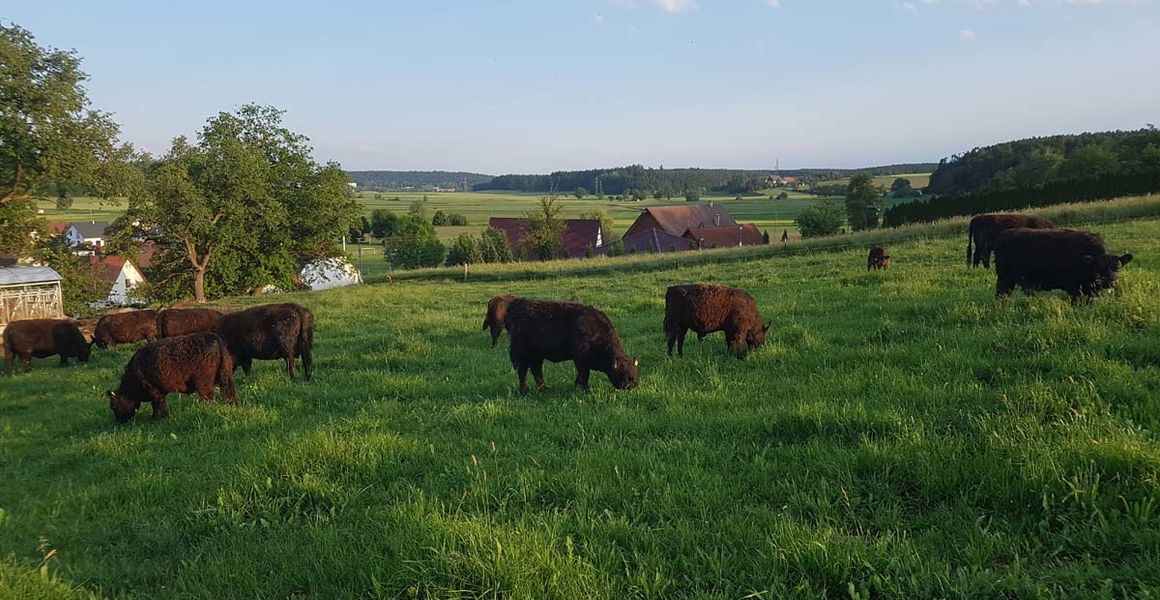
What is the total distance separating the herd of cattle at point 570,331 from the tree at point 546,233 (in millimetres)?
57986

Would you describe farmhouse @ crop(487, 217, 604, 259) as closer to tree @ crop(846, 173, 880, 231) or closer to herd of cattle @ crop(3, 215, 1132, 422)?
tree @ crop(846, 173, 880, 231)

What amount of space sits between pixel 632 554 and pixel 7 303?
109 ft

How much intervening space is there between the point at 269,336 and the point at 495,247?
2471 inches

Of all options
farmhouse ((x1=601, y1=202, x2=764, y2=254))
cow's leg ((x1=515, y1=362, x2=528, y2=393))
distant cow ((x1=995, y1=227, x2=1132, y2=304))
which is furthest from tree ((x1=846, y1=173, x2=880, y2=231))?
cow's leg ((x1=515, y1=362, x2=528, y2=393))

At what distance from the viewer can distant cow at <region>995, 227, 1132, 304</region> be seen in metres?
9.07

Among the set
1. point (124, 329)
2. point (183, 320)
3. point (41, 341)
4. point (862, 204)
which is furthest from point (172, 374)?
point (862, 204)

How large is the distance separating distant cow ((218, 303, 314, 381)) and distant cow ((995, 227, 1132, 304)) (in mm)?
12538

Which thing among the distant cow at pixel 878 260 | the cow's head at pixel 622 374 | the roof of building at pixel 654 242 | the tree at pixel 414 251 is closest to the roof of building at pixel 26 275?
the cow's head at pixel 622 374

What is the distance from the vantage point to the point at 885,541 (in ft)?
11.5

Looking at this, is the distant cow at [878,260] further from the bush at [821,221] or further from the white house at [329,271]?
the bush at [821,221]

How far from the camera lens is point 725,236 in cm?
7438

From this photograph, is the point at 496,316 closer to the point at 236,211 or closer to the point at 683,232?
the point at 236,211

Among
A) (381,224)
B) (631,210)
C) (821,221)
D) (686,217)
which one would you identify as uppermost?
(631,210)

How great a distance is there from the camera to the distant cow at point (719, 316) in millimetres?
10328
